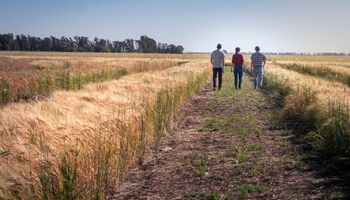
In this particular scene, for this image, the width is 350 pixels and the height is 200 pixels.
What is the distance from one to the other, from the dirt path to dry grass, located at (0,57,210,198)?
0.45m

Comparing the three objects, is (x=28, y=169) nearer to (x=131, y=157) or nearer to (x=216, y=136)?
(x=131, y=157)

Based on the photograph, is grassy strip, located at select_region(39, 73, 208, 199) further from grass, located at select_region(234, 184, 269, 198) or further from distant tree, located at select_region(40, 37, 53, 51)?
distant tree, located at select_region(40, 37, 53, 51)

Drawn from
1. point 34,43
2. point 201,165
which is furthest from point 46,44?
point 201,165

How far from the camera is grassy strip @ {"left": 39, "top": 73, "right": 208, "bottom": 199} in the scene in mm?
3865

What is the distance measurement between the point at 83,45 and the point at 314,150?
129m

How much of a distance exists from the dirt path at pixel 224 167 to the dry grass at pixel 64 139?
448 mm

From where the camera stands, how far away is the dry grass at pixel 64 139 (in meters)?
3.62

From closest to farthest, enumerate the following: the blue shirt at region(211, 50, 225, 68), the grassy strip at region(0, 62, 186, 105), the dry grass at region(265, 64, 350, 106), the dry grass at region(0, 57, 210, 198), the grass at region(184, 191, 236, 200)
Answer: the dry grass at region(0, 57, 210, 198) < the grass at region(184, 191, 236, 200) < the dry grass at region(265, 64, 350, 106) < the grassy strip at region(0, 62, 186, 105) < the blue shirt at region(211, 50, 225, 68)

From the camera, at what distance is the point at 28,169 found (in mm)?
3674

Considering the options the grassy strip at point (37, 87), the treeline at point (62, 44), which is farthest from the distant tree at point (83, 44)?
the grassy strip at point (37, 87)

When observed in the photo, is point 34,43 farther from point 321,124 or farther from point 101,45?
point 321,124

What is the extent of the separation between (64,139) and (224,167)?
2645 mm

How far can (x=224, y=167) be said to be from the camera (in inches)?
236

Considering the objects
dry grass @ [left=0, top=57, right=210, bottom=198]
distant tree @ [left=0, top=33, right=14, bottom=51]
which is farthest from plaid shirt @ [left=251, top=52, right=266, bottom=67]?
distant tree @ [left=0, top=33, right=14, bottom=51]
